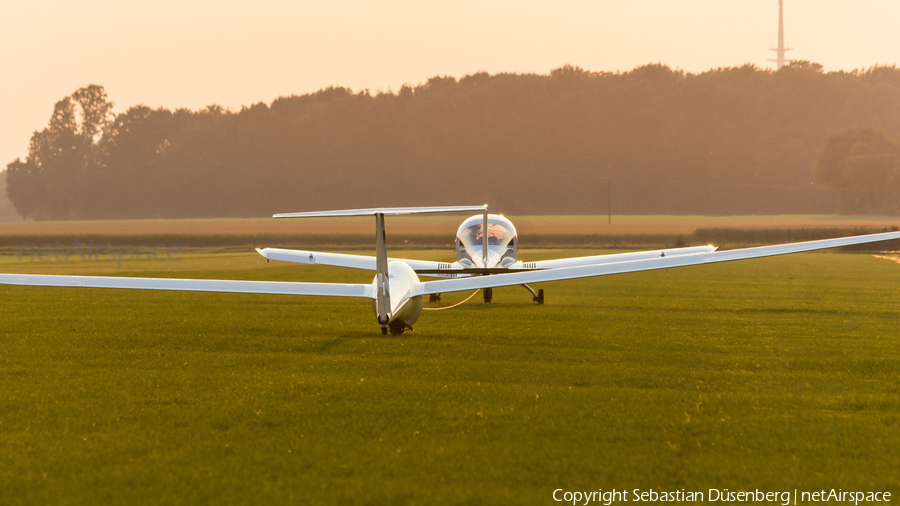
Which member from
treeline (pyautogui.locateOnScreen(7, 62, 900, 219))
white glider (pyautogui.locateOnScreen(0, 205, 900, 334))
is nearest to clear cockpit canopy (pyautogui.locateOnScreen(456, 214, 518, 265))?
white glider (pyautogui.locateOnScreen(0, 205, 900, 334))

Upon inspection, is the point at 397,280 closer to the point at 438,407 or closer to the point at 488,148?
the point at 438,407

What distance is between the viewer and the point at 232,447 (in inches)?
238

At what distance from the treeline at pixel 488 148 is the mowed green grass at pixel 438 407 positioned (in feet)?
402

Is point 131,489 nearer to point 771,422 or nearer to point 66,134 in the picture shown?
point 771,422

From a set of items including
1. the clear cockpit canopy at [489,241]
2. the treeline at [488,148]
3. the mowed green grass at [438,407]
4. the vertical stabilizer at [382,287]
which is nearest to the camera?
the mowed green grass at [438,407]

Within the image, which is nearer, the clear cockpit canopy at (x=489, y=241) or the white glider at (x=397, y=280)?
the white glider at (x=397, y=280)

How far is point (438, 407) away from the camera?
727 centimetres

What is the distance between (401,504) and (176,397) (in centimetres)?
391

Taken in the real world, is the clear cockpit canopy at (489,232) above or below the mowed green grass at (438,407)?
above

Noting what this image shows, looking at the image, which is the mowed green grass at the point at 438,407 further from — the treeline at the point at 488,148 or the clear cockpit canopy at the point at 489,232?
the treeline at the point at 488,148

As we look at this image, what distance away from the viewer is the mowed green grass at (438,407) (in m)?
5.30

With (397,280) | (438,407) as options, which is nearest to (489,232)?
(397,280)

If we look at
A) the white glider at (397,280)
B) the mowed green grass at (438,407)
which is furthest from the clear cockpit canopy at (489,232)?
the white glider at (397,280)

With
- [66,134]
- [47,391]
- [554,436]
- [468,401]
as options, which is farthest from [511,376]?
[66,134]
